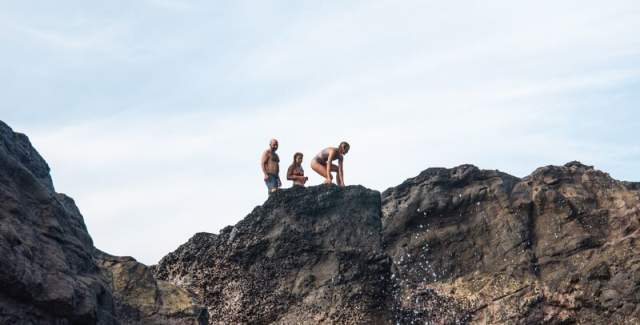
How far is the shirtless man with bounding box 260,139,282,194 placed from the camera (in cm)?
2534

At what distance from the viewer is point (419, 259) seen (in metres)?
25.1

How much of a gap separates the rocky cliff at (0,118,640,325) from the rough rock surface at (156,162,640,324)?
0.03m

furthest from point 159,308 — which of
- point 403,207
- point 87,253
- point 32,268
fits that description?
point 403,207

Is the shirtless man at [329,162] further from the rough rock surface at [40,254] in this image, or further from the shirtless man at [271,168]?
the rough rock surface at [40,254]

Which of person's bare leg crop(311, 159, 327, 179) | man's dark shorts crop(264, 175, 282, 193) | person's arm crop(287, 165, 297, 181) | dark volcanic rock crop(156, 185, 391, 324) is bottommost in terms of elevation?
dark volcanic rock crop(156, 185, 391, 324)

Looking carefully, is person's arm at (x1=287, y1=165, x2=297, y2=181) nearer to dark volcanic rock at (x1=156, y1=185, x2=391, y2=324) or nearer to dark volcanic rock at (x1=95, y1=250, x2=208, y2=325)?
dark volcanic rock at (x1=156, y1=185, x2=391, y2=324)

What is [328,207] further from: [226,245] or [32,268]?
[32,268]

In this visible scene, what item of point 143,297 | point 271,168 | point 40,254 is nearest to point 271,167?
point 271,168

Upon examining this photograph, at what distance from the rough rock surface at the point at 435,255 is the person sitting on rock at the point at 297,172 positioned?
1965 mm

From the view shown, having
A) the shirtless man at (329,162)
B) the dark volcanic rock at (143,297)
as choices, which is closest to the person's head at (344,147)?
the shirtless man at (329,162)

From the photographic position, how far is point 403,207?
25.7 m

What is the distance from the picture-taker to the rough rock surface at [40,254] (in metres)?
11.9

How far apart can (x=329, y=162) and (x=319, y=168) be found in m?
0.40

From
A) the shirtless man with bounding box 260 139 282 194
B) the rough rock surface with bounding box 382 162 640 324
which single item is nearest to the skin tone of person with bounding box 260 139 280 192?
the shirtless man with bounding box 260 139 282 194
